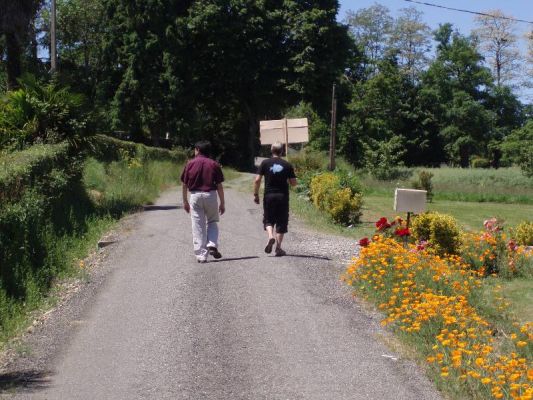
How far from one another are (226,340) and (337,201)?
11196 millimetres

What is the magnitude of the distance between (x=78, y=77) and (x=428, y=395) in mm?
50505

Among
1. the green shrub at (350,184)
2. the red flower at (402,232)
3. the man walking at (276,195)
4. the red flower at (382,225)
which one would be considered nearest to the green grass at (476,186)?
the green shrub at (350,184)

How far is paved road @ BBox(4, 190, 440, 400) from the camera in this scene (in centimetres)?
658

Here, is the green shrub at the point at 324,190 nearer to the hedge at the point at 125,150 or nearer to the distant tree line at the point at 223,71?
the hedge at the point at 125,150

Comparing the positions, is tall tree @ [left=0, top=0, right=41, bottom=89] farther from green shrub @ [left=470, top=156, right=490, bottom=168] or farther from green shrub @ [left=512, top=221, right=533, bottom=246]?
green shrub @ [left=470, top=156, right=490, bottom=168]

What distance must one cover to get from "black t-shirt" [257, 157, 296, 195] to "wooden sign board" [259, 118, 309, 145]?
14.5 m

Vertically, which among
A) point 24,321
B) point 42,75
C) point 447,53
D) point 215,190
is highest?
point 447,53

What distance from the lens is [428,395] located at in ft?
21.0

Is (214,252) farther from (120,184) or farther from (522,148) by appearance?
(522,148)

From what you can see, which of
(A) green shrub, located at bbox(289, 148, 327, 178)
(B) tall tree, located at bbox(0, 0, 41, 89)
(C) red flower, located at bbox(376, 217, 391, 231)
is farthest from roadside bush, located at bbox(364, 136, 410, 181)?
(C) red flower, located at bbox(376, 217, 391, 231)

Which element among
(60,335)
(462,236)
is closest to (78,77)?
(462,236)

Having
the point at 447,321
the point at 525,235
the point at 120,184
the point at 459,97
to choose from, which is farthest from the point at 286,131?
the point at 459,97

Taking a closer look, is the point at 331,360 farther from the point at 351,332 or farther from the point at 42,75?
the point at 42,75

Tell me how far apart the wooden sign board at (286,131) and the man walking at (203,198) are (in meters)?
14.8
